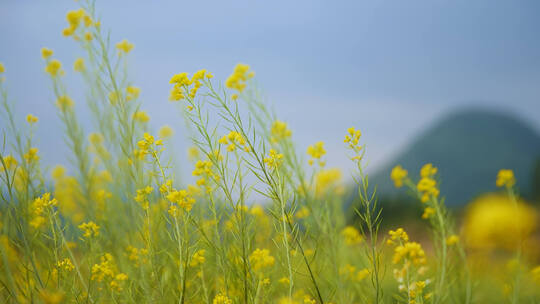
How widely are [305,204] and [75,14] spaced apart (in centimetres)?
164

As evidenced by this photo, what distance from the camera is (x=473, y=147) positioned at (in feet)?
79.6

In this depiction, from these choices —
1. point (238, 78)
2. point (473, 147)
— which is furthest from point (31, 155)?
point (473, 147)

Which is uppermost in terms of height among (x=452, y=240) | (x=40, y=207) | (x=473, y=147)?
(x=473, y=147)

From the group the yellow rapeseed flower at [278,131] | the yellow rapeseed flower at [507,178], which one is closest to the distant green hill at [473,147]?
the yellow rapeseed flower at [507,178]

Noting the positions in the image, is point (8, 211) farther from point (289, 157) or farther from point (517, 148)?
point (517, 148)

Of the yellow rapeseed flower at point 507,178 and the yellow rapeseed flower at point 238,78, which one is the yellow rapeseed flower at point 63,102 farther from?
the yellow rapeseed flower at point 507,178

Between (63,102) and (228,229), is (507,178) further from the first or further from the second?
(63,102)

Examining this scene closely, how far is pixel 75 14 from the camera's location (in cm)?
205

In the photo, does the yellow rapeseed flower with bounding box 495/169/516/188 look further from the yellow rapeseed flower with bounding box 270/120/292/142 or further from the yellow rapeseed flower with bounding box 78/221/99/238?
the yellow rapeseed flower with bounding box 78/221/99/238

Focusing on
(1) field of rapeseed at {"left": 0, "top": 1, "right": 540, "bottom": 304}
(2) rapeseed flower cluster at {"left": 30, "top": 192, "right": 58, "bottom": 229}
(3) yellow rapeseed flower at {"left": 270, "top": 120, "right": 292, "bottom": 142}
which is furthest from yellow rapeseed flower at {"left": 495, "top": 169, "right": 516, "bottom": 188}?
(2) rapeseed flower cluster at {"left": 30, "top": 192, "right": 58, "bottom": 229}

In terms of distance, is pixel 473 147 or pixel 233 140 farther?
pixel 473 147

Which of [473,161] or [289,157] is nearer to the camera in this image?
[289,157]

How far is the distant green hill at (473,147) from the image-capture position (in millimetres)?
18533

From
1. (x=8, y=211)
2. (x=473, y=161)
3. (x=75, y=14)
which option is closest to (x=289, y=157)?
(x=8, y=211)
